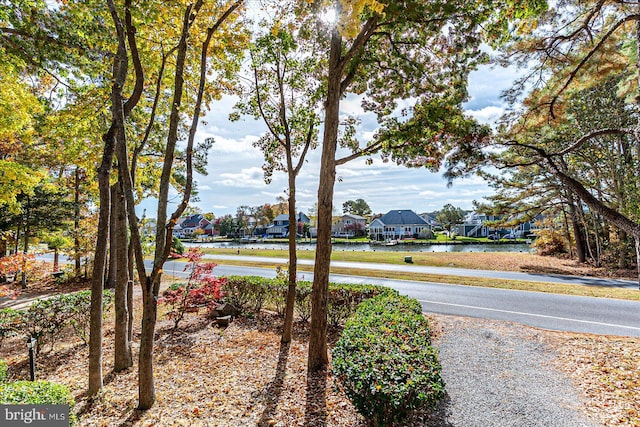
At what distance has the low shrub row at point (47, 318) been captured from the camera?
20.4 feet

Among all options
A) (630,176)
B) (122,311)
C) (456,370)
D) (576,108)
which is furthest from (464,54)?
(630,176)

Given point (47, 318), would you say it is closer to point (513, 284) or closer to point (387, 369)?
point (387, 369)

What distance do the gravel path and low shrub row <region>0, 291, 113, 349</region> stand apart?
755 centimetres

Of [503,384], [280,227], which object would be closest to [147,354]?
[503,384]

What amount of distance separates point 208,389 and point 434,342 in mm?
4690

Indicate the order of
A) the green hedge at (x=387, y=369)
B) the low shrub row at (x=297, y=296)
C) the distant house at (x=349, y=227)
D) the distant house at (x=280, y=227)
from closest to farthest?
1. the green hedge at (x=387, y=369)
2. the low shrub row at (x=297, y=296)
3. the distant house at (x=349, y=227)
4. the distant house at (x=280, y=227)

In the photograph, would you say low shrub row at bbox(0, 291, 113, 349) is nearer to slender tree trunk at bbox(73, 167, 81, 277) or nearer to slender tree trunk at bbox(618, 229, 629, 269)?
slender tree trunk at bbox(73, 167, 81, 277)

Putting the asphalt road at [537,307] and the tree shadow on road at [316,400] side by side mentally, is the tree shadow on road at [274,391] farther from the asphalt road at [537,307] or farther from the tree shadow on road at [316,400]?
the asphalt road at [537,307]

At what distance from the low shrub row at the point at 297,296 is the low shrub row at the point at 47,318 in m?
3.60

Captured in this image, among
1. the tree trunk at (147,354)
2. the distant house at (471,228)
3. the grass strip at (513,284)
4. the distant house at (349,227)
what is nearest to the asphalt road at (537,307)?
the grass strip at (513,284)

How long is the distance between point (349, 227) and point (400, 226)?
1371 cm

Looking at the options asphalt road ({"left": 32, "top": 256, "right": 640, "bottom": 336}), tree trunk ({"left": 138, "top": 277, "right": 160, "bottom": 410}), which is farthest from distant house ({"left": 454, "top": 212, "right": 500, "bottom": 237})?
tree trunk ({"left": 138, "top": 277, "right": 160, "bottom": 410})

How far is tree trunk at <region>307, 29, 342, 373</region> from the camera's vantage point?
5319mm

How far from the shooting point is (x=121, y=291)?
5328 millimetres
